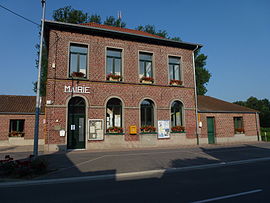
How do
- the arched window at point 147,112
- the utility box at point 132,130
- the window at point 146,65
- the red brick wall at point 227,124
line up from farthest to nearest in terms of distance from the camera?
the red brick wall at point 227,124, the window at point 146,65, the arched window at point 147,112, the utility box at point 132,130

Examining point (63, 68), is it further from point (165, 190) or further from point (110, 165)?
point (165, 190)

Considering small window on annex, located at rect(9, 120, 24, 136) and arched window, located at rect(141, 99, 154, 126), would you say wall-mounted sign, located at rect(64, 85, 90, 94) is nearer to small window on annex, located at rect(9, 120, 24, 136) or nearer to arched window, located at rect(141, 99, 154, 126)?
arched window, located at rect(141, 99, 154, 126)

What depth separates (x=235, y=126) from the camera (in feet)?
62.6

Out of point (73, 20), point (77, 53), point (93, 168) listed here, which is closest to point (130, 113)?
point (77, 53)

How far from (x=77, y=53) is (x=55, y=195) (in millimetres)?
11473

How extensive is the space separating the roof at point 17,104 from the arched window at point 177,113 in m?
13.7

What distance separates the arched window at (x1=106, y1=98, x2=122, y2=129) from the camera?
46.9 feet

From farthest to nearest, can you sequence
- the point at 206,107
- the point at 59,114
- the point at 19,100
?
the point at 19,100 → the point at 206,107 → the point at 59,114

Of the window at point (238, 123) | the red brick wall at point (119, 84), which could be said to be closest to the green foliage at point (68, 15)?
the red brick wall at point (119, 84)

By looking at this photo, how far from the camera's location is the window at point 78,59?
13880 mm

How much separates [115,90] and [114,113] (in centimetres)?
181

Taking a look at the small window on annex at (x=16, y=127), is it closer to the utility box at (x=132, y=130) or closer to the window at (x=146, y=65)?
the utility box at (x=132, y=130)

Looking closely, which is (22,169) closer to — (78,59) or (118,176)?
(118,176)

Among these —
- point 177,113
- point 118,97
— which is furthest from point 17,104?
point 177,113
